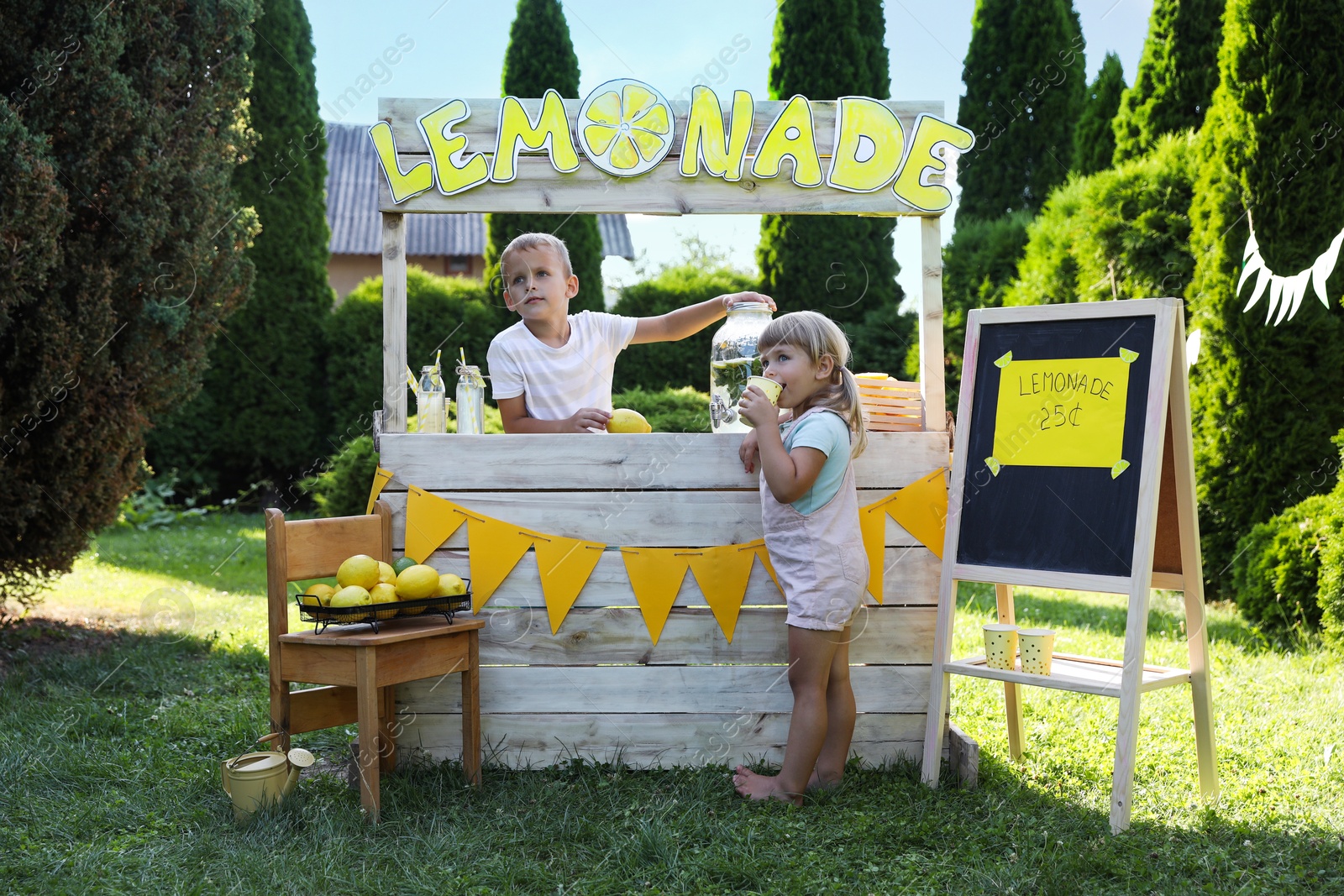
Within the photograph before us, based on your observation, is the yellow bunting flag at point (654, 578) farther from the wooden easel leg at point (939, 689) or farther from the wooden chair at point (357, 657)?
the wooden easel leg at point (939, 689)

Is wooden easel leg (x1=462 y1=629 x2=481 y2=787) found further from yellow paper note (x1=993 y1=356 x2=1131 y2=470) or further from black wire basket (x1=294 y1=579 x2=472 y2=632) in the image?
yellow paper note (x1=993 y1=356 x2=1131 y2=470)

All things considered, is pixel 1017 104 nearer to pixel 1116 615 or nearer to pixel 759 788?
pixel 1116 615

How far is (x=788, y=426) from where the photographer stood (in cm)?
294

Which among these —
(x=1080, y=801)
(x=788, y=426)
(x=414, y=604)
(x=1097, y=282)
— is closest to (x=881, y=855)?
(x=1080, y=801)

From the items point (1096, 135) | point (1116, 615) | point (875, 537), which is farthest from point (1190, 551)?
point (1096, 135)

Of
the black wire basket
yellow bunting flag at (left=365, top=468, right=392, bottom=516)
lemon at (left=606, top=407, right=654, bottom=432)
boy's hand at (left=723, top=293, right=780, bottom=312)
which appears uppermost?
boy's hand at (left=723, top=293, right=780, bottom=312)

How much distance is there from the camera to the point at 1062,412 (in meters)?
2.99

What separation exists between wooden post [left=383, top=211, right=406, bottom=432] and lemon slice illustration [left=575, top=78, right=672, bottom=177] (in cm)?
69

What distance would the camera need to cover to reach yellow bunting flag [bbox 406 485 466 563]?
3.16m

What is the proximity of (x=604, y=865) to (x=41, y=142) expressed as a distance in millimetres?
3794

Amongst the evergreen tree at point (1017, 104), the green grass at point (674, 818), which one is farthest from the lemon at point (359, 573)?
the evergreen tree at point (1017, 104)

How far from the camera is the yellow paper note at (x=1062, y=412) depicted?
2.87 metres

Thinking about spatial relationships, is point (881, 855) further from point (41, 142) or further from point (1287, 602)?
point (41, 142)

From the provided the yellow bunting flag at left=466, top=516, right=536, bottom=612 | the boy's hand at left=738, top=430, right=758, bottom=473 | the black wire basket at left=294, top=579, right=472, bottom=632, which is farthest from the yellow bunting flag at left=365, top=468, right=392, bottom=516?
the boy's hand at left=738, top=430, right=758, bottom=473
